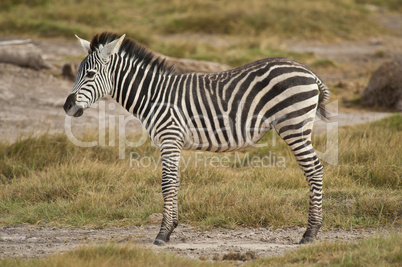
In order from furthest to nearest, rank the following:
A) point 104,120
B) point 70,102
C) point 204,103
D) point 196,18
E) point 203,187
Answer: point 196,18, point 104,120, point 203,187, point 204,103, point 70,102

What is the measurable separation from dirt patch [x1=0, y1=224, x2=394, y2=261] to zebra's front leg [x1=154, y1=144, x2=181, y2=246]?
0.14m

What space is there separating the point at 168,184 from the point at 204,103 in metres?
1.00

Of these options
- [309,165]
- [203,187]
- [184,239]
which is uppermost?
[309,165]

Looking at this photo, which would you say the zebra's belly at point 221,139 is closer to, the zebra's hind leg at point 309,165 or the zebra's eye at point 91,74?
the zebra's hind leg at point 309,165

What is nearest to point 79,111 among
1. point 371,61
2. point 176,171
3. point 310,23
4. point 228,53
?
point 176,171

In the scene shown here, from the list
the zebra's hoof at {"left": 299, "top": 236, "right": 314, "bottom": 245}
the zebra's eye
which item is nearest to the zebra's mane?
the zebra's eye

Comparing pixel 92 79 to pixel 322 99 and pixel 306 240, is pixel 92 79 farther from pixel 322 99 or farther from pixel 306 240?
pixel 306 240

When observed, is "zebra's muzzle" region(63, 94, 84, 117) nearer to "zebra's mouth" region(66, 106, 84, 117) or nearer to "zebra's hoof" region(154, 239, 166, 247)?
"zebra's mouth" region(66, 106, 84, 117)

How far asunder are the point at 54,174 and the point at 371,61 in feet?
38.8

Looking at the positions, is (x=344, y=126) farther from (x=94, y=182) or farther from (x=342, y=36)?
(x=342, y=36)

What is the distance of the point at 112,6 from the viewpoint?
2145cm

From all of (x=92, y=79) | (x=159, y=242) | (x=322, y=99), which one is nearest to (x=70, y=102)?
(x=92, y=79)

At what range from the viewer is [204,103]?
5.68m

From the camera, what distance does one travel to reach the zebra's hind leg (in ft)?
18.0
